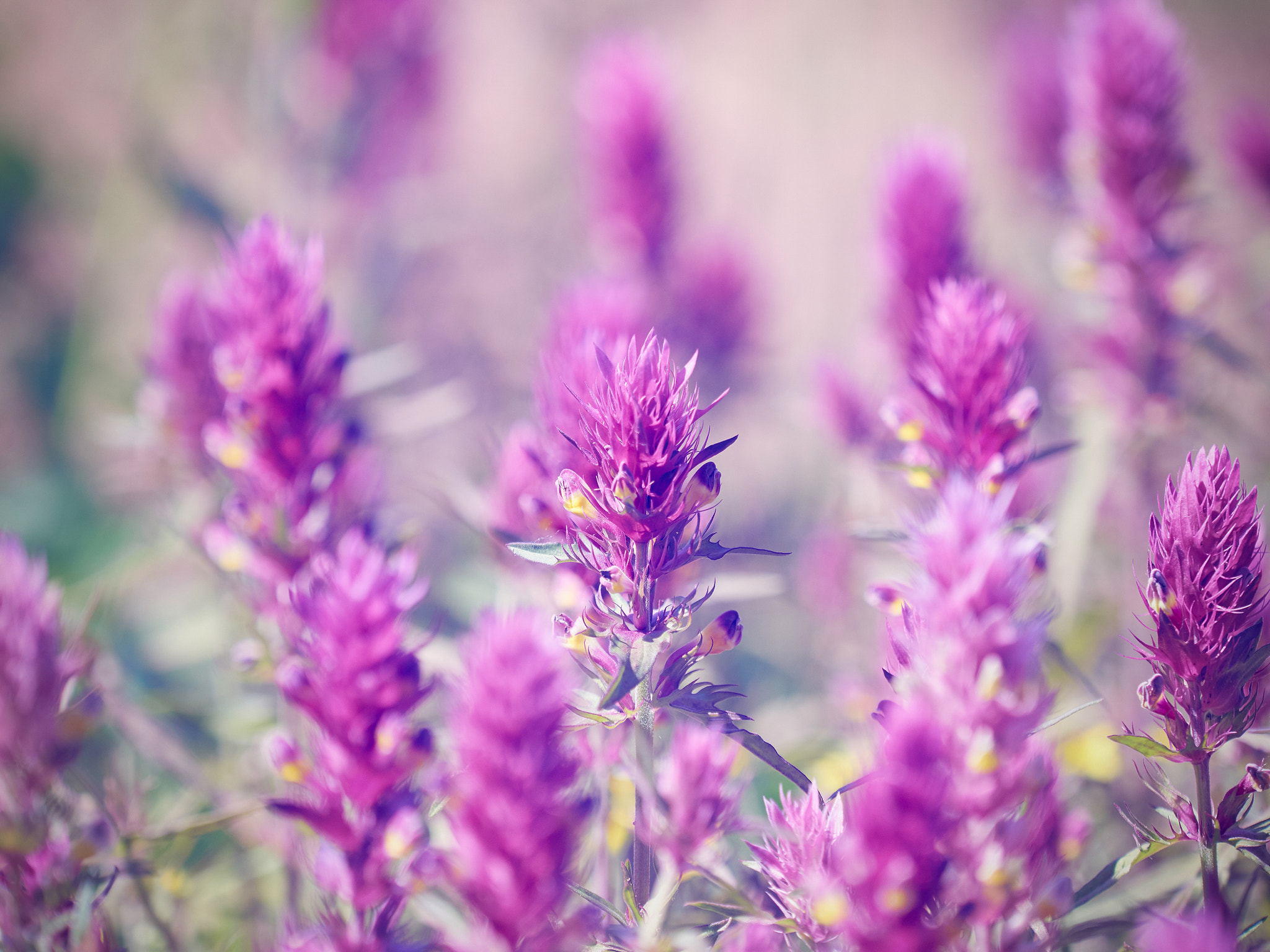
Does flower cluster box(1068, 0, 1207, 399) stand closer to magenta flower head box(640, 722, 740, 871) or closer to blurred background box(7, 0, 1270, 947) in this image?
blurred background box(7, 0, 1270, 947)

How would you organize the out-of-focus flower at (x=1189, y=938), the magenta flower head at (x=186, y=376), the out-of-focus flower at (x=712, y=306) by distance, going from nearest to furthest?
the out-of-focus flower at (x=1189, y=938) → the magenta flower head at (x=186, y=376) → the out-of-focus flower at (x=712, y=306)

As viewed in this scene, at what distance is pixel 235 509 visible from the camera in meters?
1.13

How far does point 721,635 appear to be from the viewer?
928 mm

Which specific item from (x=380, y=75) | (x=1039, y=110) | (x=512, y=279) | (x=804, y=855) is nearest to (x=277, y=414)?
(x=804, y=855)

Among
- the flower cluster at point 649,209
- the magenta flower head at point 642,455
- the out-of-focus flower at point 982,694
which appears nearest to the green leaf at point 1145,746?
the out-of-focus flower at point 982,694

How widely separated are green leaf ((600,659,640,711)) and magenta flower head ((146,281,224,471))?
1022 mm

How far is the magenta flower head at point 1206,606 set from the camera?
2.83 feet

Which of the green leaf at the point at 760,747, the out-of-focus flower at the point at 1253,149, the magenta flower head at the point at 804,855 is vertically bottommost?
the magenta flower head at the point at 804,855

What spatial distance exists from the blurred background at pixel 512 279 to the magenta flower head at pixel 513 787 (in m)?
0.32

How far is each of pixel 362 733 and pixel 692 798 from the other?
0.37 metres

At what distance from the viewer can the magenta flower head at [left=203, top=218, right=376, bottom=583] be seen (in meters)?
1.08

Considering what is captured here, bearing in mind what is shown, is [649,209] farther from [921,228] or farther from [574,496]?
[574,496]

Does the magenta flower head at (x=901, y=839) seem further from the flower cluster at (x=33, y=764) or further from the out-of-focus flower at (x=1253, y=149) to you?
the out-of-focus flower at (x=1253, y=149)

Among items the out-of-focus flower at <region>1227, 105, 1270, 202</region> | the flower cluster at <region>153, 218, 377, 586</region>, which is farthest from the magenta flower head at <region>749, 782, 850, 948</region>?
the out-of-focus flower at <region>1227, 105, 1270, 202</region>
